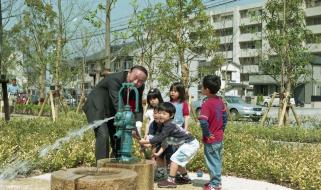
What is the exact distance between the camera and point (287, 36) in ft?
51.0

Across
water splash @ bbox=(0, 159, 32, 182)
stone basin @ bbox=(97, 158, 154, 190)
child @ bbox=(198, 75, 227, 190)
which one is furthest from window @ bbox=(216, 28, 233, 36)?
stone basin @ bbox=(97, 158, 154, 190)

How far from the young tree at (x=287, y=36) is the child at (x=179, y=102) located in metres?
8.60

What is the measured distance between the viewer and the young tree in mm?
15695

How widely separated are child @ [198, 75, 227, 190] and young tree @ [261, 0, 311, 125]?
1004cm

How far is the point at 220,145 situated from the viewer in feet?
19.5

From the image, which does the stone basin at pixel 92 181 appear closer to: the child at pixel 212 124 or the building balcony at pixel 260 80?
the child at pixel 212 124

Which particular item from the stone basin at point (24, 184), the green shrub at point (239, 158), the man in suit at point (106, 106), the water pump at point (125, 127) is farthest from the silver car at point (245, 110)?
the water pump at point (125, 127)

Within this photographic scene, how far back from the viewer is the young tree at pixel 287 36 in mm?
15695

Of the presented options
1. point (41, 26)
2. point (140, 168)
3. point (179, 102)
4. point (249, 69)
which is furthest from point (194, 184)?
point (249, 69)

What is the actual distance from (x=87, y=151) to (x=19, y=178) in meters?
1.33

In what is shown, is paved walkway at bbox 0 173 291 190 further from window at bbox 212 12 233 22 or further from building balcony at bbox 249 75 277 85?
building balcony at bbox 249 75 277 85

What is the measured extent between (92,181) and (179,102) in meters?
3.43

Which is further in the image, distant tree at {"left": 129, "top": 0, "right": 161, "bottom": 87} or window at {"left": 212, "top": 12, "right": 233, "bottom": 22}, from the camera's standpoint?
window at {"left": 212, "top": 12, "right": 233, "bottom": 22}

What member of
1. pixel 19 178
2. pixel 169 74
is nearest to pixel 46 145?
pixel 19 178
